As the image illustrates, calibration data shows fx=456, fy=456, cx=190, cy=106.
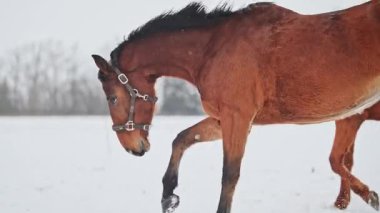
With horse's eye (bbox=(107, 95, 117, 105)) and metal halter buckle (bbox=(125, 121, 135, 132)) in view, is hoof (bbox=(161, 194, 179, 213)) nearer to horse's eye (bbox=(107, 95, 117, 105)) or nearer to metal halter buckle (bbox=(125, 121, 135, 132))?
metal halter buckle (bbox=(125, 121, 135, 132))

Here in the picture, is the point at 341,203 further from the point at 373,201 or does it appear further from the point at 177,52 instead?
the point at 177,52

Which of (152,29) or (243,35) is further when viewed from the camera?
(152,29)

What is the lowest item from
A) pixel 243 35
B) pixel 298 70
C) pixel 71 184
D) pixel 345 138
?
pixel 71 184

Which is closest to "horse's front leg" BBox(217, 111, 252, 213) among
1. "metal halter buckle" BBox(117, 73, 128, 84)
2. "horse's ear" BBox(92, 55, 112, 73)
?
"metal halter buckle" BBox(117, 73, 128, 84)

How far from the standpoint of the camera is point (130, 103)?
5215 mm

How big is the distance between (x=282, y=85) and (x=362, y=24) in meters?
1.01

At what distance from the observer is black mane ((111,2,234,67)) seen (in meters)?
5.30

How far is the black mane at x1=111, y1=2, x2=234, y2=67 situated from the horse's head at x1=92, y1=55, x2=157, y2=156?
191 millimetres

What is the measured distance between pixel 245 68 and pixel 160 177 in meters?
4.70

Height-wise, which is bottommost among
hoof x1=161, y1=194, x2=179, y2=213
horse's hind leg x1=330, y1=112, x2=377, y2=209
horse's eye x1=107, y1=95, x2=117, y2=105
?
hoof x1=161, y1=194, x2=179, y2=213

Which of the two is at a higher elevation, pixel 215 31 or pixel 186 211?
pixel 215 31

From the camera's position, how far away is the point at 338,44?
4.62m

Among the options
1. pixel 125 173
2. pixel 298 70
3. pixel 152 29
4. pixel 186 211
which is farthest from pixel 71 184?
pixel 298 70

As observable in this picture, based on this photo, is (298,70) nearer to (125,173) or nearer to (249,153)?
(125,173)
